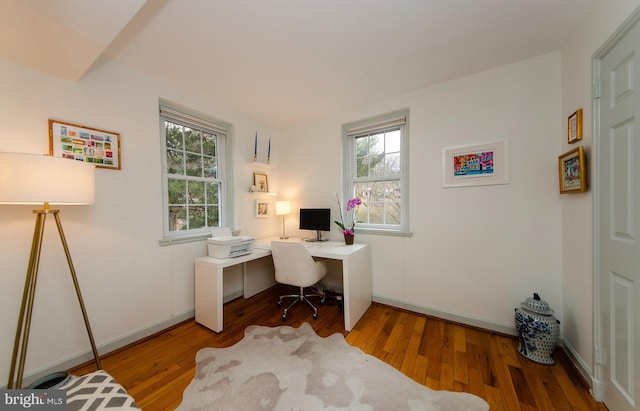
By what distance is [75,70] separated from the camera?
5.23 feet

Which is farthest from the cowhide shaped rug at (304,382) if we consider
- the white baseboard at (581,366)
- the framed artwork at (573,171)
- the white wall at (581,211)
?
the framed artwork at (573,171)

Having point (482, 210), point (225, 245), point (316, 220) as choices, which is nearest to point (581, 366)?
point (482, 210)

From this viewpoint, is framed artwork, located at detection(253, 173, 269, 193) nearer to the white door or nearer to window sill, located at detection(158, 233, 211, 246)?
window sill, located at detection(158, 233, 211, 246)

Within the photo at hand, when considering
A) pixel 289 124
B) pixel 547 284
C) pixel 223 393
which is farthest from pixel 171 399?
pixel 289 124

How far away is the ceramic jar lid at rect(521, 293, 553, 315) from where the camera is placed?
1.72 meters

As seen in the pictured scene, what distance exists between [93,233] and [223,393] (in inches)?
63.1

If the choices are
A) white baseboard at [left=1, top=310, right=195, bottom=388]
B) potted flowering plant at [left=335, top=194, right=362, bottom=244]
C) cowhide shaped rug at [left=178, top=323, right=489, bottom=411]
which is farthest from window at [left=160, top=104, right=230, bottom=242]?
potted flowering plant at [left=335, top=194, right=362, bottom=244]

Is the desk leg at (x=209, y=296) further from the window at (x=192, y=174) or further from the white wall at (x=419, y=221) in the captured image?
the window at (x=192, y=174)

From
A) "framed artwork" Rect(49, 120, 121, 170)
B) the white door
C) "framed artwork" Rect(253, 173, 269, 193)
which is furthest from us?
"framed artwork" Rect(253, 173, 269, 193)

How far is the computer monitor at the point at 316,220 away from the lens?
2900 millimetres

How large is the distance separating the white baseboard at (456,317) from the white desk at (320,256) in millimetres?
314

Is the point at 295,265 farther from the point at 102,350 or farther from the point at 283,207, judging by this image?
the point at 102,350

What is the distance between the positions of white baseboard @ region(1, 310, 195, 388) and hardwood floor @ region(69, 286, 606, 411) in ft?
0.17

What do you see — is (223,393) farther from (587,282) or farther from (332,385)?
(587,282)
